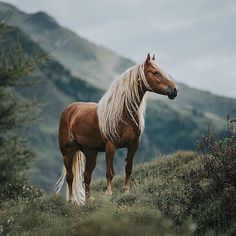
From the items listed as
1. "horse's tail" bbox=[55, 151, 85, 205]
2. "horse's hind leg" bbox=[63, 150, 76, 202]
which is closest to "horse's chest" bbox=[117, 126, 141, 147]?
"horse's hind leg" bbox=[63, 150, 76, 202]

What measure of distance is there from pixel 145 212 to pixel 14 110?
16278 millimetres

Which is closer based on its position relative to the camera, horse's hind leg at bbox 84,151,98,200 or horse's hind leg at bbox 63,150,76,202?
horse's hind leg at bbox 84,151,98,200

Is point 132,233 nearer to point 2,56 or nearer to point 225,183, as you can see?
point 225,183

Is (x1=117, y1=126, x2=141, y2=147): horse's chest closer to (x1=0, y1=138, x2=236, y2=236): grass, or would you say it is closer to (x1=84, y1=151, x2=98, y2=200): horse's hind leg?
(x1=0, y1=138, x2=236, y2=236): grass

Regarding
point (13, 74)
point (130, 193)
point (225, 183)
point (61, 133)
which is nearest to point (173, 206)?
point (225, 183)

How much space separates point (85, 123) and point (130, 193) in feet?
5.35

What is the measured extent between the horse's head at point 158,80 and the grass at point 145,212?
62.4 inches

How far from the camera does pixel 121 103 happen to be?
12.6 m

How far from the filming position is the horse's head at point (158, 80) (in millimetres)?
12320

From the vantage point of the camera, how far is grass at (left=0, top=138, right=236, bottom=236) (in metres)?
8.43

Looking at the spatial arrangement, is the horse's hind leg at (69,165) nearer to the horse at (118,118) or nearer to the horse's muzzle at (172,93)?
the horse at (118,118)

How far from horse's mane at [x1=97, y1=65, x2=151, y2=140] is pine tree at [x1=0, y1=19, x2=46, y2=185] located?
12.6 metres

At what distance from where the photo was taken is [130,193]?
41.0 ft

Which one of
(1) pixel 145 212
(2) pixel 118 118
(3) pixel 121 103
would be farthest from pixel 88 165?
(1) pixel 145 212
